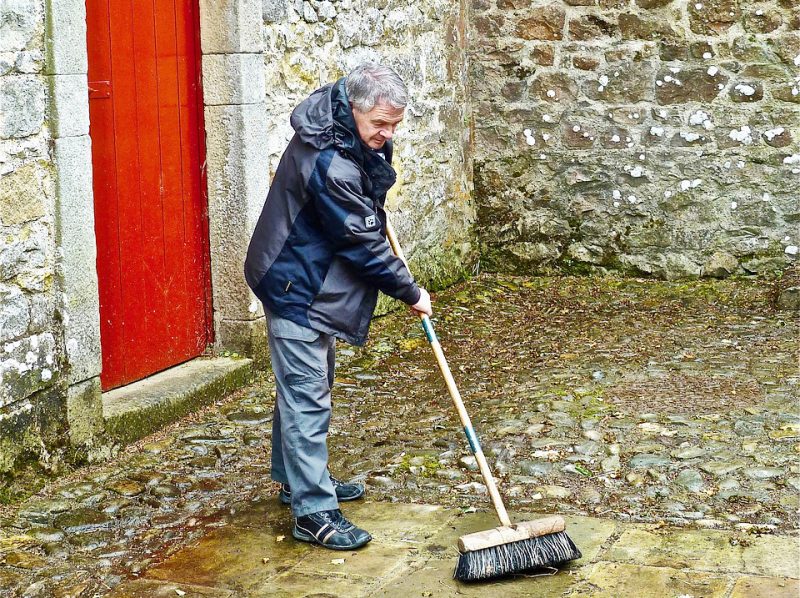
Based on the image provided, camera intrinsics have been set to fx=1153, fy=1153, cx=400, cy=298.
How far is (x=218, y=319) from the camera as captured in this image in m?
6.14

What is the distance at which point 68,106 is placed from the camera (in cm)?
468

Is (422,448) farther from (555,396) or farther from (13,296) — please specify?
(13,296)

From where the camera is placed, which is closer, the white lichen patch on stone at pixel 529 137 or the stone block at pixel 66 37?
the stone block at pixel 66 37

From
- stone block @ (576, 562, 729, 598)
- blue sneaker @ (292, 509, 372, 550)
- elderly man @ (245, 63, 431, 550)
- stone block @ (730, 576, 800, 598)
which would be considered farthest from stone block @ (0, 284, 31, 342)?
stone block @ (730, 576, 800, 598)

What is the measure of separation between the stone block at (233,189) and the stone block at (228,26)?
11.9 inches

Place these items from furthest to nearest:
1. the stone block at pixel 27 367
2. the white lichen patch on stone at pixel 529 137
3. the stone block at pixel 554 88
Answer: the white lichen patch on stone at pixel 529 137 < the stone block at pixel 554 88 < the stone block at pixel 27 367

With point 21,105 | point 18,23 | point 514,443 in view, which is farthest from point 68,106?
point 514,443

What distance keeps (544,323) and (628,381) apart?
151 cm

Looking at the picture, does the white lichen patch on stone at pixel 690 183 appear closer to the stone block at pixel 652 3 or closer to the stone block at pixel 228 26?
the stone block at pixel 652 3

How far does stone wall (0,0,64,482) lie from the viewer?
441 cm

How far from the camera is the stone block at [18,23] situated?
4.36m

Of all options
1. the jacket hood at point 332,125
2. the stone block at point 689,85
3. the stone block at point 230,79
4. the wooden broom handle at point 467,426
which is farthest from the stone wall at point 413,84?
the wooden broom handle at point 467,426

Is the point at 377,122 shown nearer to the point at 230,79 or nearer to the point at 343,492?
the point at 343,492

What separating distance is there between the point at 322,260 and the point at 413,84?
13.5ft
